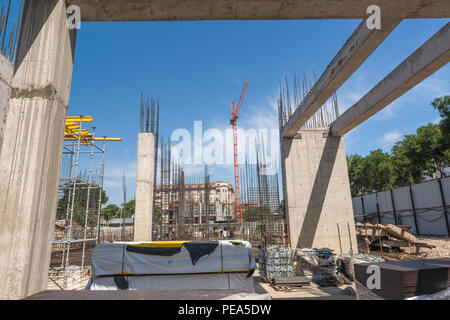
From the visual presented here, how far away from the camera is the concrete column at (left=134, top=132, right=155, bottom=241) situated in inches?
376

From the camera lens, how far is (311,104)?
8094mm

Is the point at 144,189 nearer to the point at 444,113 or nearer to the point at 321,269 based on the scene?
the point at 321,269

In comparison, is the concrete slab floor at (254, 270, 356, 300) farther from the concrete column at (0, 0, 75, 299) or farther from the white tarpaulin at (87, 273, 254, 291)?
the concrete column at (0, 0, 75, 299)

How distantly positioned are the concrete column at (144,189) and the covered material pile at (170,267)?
10.5 ft

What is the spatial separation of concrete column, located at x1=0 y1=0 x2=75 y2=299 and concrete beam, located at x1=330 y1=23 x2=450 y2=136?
704cm

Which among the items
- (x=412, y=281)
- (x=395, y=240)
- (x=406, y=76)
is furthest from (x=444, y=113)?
(x=412, y=281)

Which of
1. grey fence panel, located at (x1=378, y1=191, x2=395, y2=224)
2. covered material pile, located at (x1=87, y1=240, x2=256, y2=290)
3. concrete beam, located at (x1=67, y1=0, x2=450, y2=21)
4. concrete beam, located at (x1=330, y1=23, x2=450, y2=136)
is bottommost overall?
covered material pile, located at (x1=87, y1=240, x2=256, y2=290)

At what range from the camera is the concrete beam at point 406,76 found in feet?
18.6

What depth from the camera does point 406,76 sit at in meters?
6.63

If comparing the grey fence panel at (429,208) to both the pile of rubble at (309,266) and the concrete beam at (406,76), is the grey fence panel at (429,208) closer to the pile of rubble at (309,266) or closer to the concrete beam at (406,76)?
the concrete beam at (406,76)

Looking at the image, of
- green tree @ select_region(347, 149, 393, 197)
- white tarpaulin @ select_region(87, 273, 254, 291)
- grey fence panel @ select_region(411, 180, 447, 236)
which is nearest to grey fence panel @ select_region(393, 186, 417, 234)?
grey fence panel @ select_region(411, 180, 447, 236)

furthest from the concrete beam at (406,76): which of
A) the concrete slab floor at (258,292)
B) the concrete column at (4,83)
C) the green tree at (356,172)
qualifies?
the green tree at (356,172)

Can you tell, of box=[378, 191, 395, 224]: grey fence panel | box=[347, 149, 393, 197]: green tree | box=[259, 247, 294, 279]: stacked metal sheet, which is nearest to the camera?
box=[259, 247, 294, 279]: stacked metal sheet
